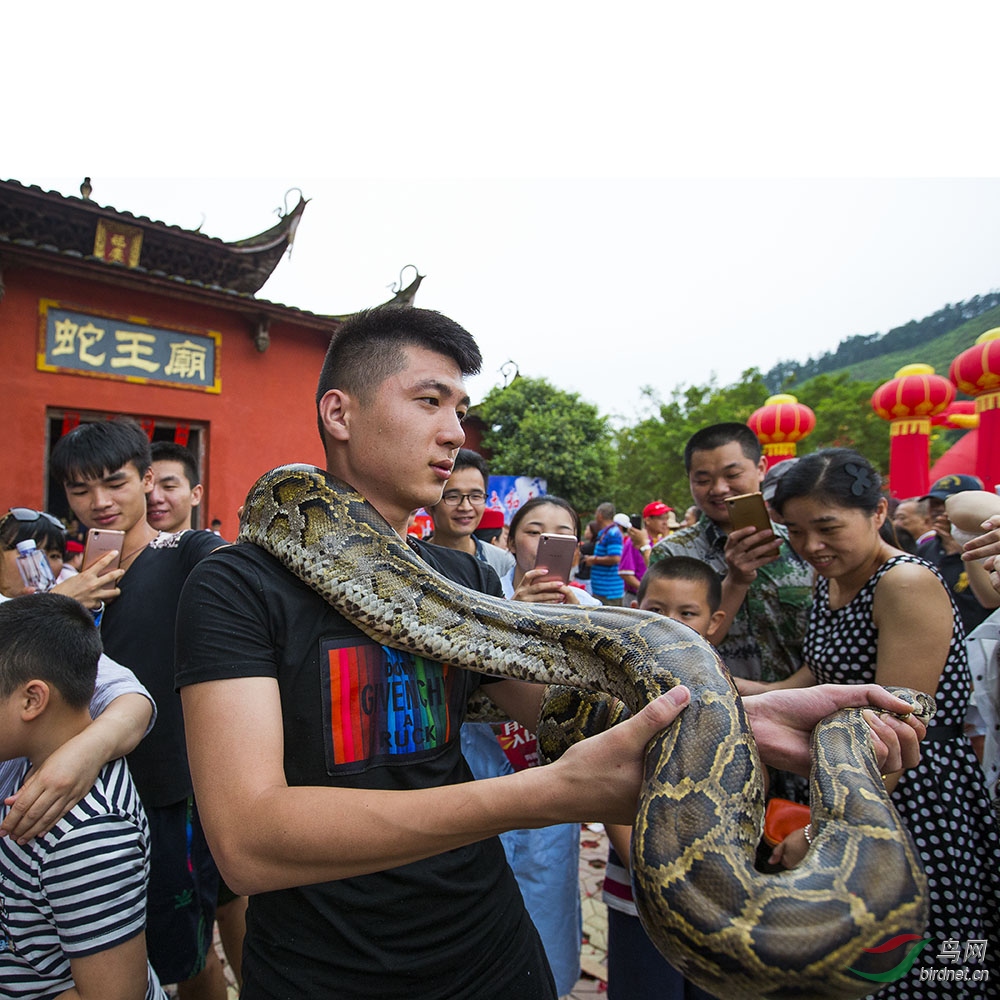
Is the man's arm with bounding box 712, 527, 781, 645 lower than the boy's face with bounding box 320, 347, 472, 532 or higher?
lower

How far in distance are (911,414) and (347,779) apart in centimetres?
2048

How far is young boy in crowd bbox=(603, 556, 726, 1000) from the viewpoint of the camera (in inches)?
115

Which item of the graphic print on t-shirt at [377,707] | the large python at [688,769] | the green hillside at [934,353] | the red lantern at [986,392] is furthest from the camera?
the green hillside at [934,353]

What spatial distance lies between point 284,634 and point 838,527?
2645mm

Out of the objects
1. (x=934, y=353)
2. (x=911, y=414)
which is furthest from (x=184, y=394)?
(x=934, y=353)

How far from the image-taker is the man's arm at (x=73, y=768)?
2.01 m

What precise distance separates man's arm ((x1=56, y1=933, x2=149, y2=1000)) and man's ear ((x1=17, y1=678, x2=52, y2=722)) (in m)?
0.83

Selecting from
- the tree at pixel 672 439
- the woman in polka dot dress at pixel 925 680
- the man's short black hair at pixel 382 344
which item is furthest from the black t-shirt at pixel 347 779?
the tree at pixel 672 439

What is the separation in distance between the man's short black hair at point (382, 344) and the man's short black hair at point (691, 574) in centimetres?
194

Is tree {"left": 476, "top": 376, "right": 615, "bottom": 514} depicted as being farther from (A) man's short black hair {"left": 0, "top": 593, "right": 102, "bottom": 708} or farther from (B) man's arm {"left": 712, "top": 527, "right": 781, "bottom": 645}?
(A) man's short black hair {"left": 0, "top": 593, "right": 102, "bottom": 708}

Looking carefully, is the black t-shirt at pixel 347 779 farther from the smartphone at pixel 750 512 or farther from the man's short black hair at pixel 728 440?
the man's short black hair at pixel 728 440

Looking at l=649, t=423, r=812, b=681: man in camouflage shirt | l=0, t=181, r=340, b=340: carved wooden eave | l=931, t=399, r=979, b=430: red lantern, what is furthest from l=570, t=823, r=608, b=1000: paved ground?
l=931, t=399, r=979, b=430: red lantern

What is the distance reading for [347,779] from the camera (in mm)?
1649

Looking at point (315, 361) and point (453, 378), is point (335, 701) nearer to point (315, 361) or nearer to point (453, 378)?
point (453, 378)
